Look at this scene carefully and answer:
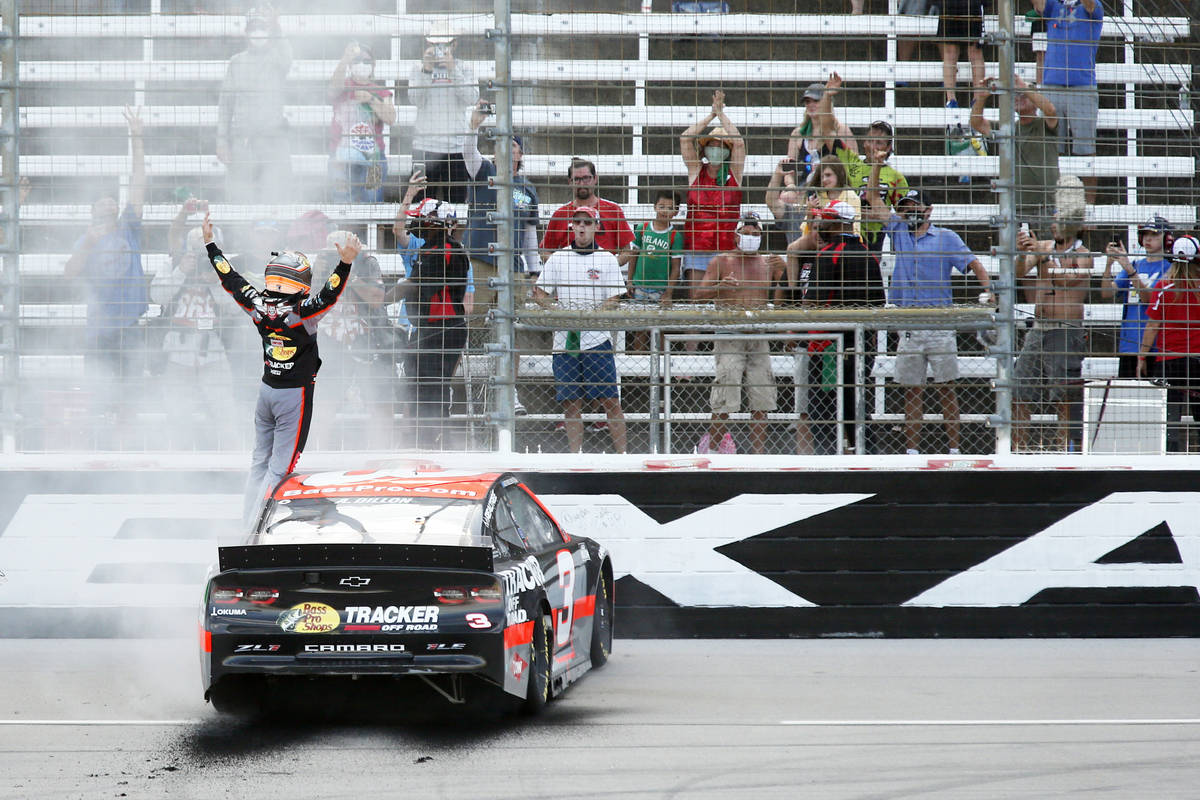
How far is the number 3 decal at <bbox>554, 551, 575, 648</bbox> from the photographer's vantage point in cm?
707

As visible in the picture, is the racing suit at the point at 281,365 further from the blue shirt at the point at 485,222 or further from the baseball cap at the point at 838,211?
the baseball cap at the point at 838,211

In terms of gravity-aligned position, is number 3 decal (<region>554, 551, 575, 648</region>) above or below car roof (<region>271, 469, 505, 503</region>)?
below

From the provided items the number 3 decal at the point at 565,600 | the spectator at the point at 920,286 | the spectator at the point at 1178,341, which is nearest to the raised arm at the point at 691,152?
the spectator at the point at 920,286

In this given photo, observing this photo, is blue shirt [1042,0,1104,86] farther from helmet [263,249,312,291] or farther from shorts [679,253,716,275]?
helmet [263,249,312,291]

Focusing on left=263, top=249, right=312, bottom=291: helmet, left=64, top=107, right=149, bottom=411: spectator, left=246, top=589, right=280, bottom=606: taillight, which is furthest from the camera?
left=64, top=107, right=149, bottom=411: spectator


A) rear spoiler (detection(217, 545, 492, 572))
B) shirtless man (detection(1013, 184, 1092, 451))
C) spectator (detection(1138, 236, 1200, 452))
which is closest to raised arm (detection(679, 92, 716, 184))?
shirtless man (detection(1013, 184, 1092, 451))

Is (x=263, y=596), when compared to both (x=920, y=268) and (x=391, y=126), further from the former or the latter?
(x=920, y=268)

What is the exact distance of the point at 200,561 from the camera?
9.57 meters

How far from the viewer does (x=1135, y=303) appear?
32.7ft

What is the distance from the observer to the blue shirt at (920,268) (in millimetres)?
10023

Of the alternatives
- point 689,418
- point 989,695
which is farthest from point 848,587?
point 989,695

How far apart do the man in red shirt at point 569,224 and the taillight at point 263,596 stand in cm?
428

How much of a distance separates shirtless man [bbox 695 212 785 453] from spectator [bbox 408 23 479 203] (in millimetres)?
1783

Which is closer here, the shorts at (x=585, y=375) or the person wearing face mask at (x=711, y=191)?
the shorts at (x=585, y=375)
